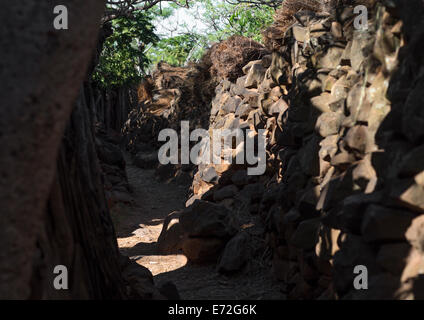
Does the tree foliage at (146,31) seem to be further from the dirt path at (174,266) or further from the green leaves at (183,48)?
the dirt path at (174,266)

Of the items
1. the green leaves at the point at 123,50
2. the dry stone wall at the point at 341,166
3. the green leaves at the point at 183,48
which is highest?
the green leaves at the point at 183,48

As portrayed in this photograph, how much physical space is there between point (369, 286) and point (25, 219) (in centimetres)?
198

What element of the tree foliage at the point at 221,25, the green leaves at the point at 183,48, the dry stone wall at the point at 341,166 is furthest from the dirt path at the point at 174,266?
the green leaves at the point at 183,48

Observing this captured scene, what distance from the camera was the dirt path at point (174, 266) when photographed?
466 cm

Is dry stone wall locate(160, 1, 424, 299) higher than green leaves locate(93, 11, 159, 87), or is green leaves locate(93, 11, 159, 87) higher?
green leaves locate(93, 11, 159, 87)

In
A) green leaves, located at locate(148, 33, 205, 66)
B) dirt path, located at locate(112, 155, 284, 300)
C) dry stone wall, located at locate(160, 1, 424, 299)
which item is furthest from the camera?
green leaves, located at locate(148, 33, 205, 66)

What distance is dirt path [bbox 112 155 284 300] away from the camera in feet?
15.3

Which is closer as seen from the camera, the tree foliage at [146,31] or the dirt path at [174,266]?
the dirt path at [174,266]

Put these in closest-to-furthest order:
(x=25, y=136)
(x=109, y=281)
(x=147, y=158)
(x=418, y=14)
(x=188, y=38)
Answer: (x=25, y=136) → (x=418, y=14) → (x=109, y=281) → (x=147, y=158) → (x=188, y=38)

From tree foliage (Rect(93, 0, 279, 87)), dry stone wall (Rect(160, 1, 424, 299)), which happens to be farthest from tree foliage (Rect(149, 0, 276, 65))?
dry stone wall (Rect(160, 1, 424, 299))

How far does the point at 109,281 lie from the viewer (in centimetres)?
294

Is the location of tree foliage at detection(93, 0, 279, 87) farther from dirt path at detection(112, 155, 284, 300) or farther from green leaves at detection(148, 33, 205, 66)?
dirt path at detection(112, 155, 284, 300)

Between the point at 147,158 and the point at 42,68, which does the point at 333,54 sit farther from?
the point at 147,158
